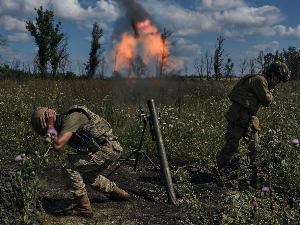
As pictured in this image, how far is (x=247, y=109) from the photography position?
4.12 m

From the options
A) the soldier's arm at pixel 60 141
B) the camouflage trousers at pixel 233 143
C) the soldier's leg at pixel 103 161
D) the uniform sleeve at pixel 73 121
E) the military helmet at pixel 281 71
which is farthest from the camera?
the camouflage trousers at pixel 233 143

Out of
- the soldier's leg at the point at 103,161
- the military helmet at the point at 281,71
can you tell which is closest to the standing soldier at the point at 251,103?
the military helmet at the point at 281,71

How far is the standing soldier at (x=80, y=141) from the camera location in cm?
310

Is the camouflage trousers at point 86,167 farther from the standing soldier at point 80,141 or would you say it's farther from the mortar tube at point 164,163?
the mortar tube at point 164,163

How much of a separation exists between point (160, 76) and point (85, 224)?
3895 mm

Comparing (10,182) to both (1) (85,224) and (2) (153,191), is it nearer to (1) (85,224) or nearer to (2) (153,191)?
(1) (85,224)

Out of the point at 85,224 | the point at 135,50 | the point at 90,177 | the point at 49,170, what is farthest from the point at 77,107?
the point at 135,50

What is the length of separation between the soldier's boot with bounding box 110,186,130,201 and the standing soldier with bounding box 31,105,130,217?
0.42 m

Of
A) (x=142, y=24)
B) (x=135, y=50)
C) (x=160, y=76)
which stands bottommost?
(x=160, y=76)

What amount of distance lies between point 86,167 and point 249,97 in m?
2.61

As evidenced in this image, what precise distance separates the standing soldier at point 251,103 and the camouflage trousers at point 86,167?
6.23 ft

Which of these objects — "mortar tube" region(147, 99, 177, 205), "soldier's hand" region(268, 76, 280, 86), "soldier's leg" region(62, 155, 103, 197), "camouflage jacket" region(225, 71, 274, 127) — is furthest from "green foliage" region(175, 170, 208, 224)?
"soldier's hand" region(268, 76, 280, 86)

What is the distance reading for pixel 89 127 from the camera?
10.7ft

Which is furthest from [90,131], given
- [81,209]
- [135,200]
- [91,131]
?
[135,200]
